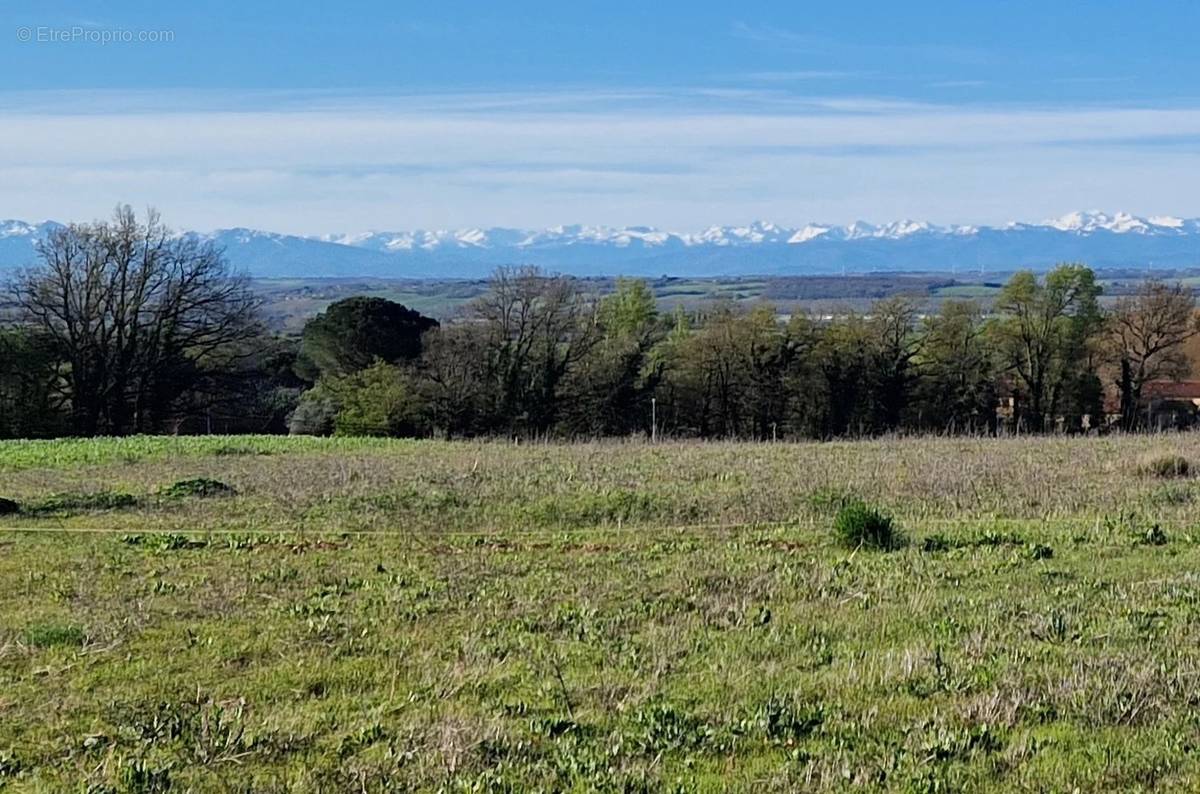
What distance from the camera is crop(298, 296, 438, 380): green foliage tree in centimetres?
5762

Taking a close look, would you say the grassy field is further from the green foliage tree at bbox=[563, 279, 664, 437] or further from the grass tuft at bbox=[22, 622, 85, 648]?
the green foliage tree at bbox=[563, 279, 664, 437]

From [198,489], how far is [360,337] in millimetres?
38605

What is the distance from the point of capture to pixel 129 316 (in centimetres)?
5072

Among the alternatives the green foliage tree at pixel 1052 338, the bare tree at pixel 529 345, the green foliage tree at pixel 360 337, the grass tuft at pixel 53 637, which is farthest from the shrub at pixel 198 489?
the green foliage tree at pixel 1052 338

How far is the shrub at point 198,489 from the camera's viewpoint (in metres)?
19.2

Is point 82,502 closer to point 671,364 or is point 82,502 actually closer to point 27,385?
point 27,385

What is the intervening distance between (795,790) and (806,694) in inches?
61.4

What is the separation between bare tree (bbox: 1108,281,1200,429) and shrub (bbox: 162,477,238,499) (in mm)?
44695

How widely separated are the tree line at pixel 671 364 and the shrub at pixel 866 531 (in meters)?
38.0

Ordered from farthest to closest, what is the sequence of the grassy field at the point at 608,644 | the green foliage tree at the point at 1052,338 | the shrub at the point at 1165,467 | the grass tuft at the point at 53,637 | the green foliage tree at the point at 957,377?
the green foliage tree at the point at 1052,338, the green foliage tree at the point at 957,377, the shrub at the point at 1165,467, the grass tuft at the point at 53,637, the grassy field at the point at 608,644

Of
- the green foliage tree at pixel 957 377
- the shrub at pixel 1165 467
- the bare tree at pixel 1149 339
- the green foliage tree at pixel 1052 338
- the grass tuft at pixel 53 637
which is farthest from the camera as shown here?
the green foliage tree at pixel 1052 338

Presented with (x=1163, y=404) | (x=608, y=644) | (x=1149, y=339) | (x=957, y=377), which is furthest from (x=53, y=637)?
(x=1163, y=404)

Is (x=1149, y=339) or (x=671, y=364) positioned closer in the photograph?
(x=1149, y=339)

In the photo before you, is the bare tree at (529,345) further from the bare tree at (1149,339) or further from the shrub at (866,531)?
the shrub at (866,531)
